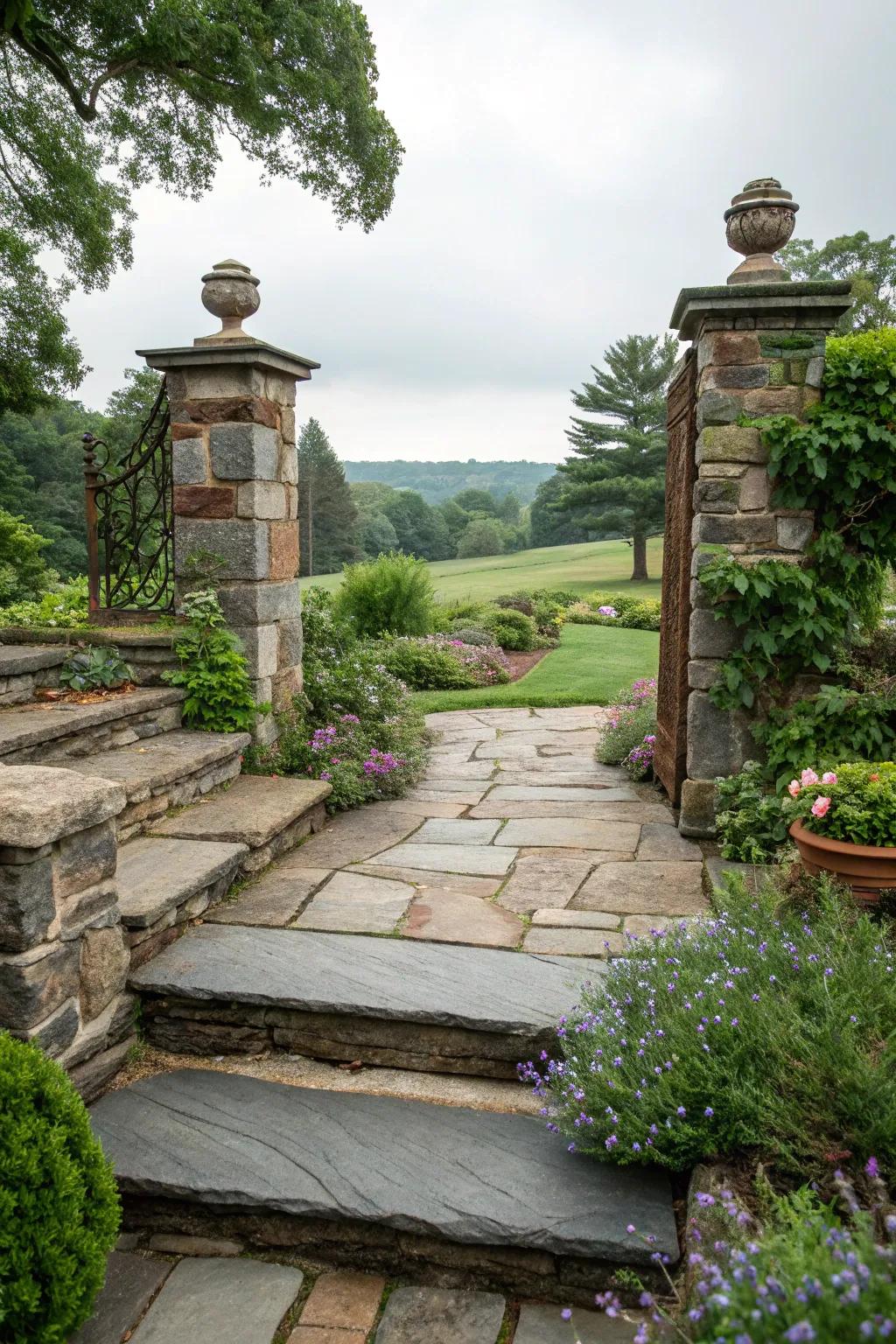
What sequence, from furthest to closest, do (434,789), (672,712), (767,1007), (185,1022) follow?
1. (434,789)
2. (672,712)
3. (185,1022)
4. (767,1007)

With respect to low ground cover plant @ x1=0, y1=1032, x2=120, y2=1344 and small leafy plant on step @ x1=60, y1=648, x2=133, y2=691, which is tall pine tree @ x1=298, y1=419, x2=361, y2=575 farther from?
low ground cover plant @ x1=0, y1=1032, x2=120, y2=1344

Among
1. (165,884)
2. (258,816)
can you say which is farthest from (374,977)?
(258,816)

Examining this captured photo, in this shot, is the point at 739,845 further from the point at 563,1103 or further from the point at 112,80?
the point at 112,80

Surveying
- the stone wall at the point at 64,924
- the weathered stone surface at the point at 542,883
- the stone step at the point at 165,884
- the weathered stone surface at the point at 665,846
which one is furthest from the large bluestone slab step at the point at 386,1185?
the weathered stone surface at the point at 665,846

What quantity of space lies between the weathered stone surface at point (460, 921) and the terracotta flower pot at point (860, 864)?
1058 millimetres

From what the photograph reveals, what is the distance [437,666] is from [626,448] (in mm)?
18180

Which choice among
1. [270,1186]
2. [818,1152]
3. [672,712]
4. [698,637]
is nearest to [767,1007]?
Answer: [818,1152]

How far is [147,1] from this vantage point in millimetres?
10289

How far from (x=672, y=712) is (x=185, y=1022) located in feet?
9.72

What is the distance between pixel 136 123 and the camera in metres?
12.7

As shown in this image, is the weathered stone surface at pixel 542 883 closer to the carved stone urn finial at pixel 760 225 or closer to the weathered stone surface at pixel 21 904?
the weathered stone surface at pixel 21 904

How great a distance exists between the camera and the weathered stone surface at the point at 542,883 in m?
3.59

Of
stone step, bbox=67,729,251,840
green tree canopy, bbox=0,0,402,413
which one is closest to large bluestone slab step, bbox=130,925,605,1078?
stone step, bbox=67,729,251,840

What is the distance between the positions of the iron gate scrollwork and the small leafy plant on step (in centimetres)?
43
